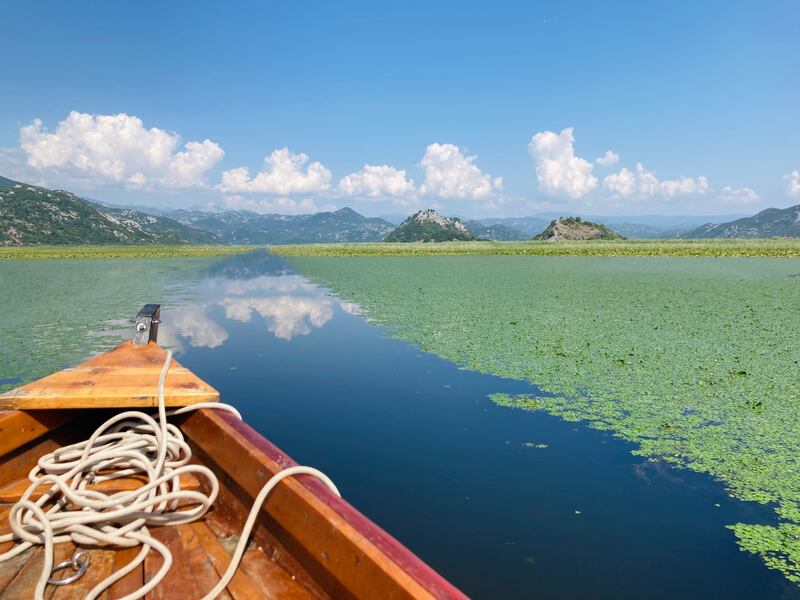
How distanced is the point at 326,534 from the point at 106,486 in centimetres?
190

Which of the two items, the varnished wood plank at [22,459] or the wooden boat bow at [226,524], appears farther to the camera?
the varnished wood plank at [22,459]

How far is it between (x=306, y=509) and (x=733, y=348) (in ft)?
37.0

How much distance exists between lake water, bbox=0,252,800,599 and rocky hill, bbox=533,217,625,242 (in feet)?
415

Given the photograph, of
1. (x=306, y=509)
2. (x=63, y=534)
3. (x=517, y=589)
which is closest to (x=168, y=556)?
(x=63, y=534)

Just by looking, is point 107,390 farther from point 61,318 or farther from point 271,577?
point 61,318

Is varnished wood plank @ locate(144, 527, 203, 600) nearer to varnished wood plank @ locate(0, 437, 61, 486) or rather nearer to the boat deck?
the boat deck

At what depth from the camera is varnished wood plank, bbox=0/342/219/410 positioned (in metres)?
3.01

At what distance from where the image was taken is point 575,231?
130500 mm

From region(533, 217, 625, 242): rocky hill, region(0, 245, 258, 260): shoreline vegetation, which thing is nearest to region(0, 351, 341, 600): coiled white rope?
region(0, 245, 258, 260): shoreline vegetation

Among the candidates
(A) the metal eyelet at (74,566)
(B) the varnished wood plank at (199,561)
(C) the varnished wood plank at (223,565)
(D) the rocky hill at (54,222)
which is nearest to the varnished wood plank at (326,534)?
(C) the varnished wood plank at (223,565)

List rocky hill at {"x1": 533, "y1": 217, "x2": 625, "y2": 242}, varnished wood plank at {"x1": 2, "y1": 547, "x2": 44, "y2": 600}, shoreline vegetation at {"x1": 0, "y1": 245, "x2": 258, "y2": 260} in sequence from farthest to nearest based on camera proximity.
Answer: rocky hill at {"x1": 533, "y1": 217, "x2": 625, "y2": 242} < shoreline vegetation at {"x1": 0, "y1": 245, "x2": 258, "y2": 260} < varnished wood plank at {"x1": 2, "y1": 547, "x2": 44, "y2": 600}

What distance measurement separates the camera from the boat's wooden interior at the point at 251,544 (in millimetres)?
1720

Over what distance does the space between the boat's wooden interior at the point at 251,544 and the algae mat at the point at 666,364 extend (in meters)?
3.59

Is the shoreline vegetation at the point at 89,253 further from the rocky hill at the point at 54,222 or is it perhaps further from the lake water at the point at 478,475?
the rocky hill at the point at 54,222
